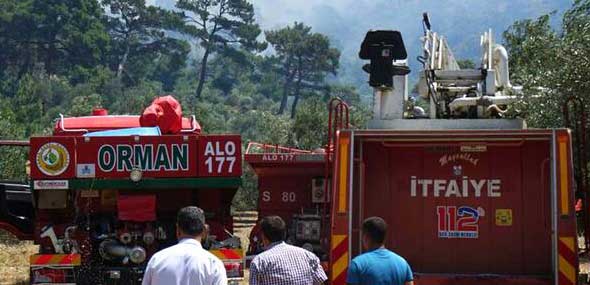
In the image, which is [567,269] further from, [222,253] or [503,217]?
[222,253]

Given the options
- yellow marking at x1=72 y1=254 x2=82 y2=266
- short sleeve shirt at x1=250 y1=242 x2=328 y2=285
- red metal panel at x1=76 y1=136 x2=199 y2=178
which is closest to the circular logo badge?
red metal panel at x1=76 y1=136 x2=199 y2=178

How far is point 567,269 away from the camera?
29.1ft

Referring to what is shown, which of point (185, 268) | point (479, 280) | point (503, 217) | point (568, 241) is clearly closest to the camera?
point (185, 268)

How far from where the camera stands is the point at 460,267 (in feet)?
32.4

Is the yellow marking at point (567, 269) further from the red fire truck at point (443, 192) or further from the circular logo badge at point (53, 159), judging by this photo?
the circular logo badge at point (53, 159)

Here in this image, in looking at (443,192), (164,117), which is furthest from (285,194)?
(443,192)

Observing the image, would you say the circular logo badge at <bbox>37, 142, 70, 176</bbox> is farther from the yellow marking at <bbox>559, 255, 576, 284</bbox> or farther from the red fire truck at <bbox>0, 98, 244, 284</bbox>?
the yellow marking at <bbox>559, 255, 576, 284</bbox>

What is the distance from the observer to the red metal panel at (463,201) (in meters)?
9.74

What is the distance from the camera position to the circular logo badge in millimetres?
11414

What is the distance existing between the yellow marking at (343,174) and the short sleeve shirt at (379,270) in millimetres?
2266

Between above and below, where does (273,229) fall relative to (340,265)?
above

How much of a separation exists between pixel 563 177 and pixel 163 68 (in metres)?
108

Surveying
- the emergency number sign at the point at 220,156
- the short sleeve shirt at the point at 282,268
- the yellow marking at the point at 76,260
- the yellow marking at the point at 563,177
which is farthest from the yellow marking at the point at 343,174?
the yellow marking at the point at 76,260

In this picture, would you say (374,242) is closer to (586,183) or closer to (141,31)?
(586,183)
